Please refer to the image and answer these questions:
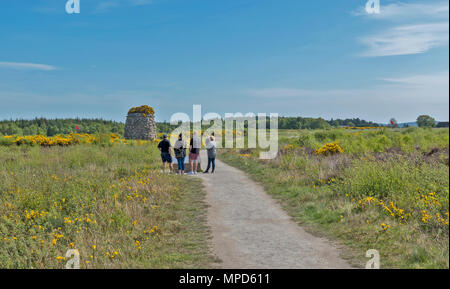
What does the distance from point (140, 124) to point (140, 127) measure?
40 cm

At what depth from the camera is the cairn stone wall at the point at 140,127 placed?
42.2 meters

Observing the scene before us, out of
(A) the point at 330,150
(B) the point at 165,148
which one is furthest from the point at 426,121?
(B) the point at 165,148

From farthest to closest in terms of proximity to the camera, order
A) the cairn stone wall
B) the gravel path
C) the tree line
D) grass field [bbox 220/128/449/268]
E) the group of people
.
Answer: the tree line → the cairn stone wall → the group of people → grass field [bbox 220/128/449/268] → the gravel path

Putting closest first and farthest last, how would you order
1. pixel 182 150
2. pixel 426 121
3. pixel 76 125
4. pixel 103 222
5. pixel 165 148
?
pixel 103 222
pixel 182 150
pixel 165 148
pixel 426 121
pixel 76 125

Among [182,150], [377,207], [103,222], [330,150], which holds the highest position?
[182,150]

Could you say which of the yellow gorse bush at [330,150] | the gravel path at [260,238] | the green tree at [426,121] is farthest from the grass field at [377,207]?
the green tree at [426,121]

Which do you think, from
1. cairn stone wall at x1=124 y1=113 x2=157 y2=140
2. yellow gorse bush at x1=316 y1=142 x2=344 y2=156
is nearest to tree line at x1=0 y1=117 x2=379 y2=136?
cairn stone wall at x1=124 y1=113 x2=157 y2=140

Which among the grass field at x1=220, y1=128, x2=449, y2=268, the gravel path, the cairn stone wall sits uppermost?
the cairn stone wall

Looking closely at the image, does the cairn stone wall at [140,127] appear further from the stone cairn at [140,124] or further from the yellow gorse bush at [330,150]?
the yellow gorse bush at [330,150]

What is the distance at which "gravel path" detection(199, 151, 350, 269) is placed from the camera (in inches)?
243

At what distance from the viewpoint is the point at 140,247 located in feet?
22.2

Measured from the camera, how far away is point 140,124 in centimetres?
4234

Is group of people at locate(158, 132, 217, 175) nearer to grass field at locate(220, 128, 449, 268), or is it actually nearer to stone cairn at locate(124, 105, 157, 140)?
grass field at locate(220, 128, 449, 268)

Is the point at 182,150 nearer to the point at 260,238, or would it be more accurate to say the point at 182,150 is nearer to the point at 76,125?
the point at 260,238
